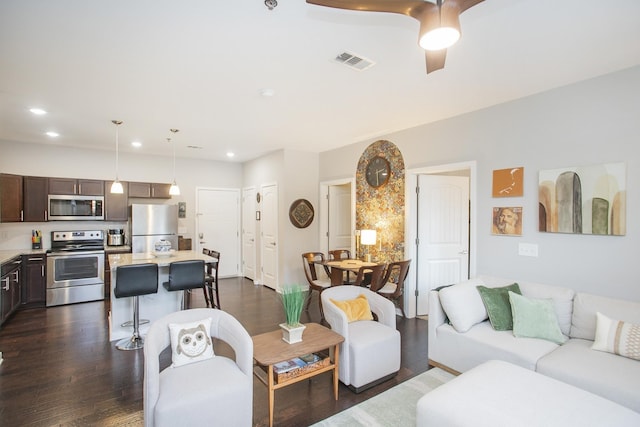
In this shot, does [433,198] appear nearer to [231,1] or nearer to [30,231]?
[231,1]

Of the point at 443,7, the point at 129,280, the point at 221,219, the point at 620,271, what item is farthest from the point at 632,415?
the point at 221,219

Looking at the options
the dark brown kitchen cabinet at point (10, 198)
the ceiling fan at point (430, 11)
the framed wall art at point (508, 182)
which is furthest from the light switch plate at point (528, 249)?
the dark brown kitchen cabinet at point (10, 198)

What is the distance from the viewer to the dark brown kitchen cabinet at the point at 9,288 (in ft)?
14.0

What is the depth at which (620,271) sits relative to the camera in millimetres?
2889

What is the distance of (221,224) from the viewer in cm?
764

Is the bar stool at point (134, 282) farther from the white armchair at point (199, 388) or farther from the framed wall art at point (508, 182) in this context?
the framed wall art at point (508, 182)

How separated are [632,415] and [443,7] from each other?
2.36 meters

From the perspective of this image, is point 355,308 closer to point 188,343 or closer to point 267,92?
point 188,343

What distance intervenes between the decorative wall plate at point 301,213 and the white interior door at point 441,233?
2.41 metres

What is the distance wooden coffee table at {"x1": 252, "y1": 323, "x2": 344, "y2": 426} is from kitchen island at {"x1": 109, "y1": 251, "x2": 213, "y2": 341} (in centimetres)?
190

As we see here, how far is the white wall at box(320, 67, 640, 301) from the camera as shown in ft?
9.34

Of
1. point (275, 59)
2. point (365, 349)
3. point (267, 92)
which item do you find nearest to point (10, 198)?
point (267, 92)

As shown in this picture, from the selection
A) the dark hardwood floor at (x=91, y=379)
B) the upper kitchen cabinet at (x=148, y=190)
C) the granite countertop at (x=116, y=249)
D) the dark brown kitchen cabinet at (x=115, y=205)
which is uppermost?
the upper kitchen cabinet at (x=148, y=190)

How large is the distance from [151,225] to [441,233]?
519cm
